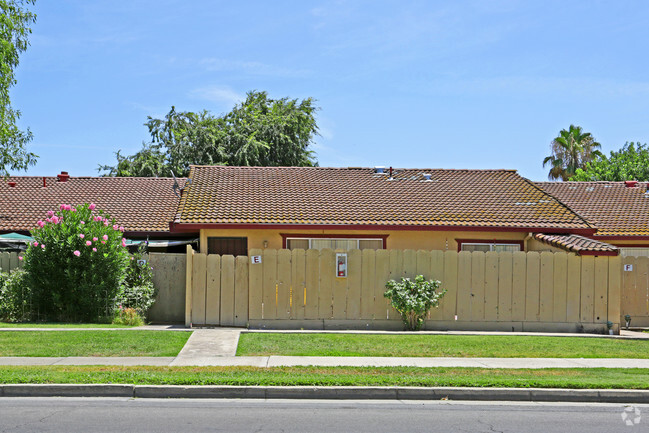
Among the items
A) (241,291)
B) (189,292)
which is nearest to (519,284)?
(241,291)

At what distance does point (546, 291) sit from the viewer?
1645 centimetres

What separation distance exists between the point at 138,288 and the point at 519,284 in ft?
28.9

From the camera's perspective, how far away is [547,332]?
647 inches

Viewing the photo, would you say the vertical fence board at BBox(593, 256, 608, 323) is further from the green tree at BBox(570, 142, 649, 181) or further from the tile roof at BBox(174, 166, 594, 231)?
the green tree at BBox(570, 142, 649, 181)

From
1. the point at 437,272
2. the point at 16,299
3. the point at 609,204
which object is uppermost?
the point at 609,204

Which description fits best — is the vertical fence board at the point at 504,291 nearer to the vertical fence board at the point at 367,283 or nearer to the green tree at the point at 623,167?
the vertical fence board at the point at 367,283

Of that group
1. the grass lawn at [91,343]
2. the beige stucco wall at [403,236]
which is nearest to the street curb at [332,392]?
the grass lawn at [91,343]

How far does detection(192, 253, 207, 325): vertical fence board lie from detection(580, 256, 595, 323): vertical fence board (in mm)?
8639

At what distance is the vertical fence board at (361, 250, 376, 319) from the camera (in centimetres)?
1638

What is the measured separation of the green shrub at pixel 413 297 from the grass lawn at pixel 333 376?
470cm

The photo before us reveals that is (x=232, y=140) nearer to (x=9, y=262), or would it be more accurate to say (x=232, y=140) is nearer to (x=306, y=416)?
(x=9, y=262)

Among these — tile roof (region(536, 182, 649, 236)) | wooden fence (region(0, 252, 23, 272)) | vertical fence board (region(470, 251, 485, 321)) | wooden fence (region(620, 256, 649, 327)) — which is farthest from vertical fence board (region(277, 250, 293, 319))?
tile roof (region(536, 182, 649, 236))

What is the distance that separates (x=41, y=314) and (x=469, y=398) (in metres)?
10.8

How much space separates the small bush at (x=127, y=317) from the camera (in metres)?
16.1
